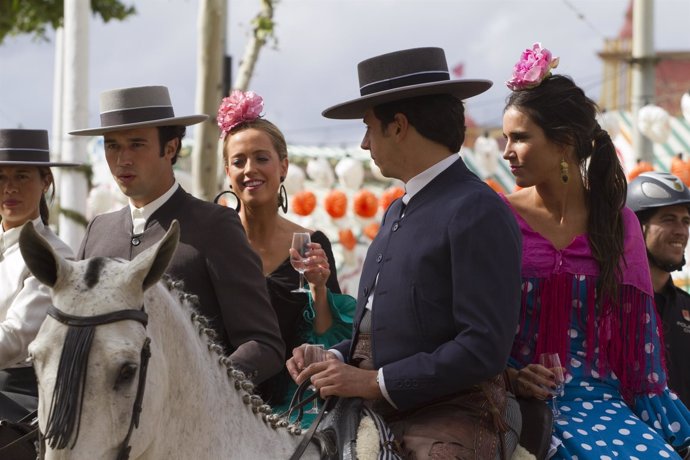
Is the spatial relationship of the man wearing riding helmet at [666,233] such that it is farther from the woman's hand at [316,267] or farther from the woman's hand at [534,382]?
the woman's hand at [534,382]

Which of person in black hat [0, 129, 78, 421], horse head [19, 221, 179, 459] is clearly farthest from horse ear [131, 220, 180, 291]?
person in black hat [0, 129, 78, 421]

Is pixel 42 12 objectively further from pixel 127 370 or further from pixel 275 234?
pixel 127 370

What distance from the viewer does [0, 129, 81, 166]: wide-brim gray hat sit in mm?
5387

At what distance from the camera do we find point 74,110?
980cm

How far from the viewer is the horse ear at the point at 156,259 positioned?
279 cm

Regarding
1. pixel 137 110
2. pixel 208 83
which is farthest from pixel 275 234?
pixel 208 83

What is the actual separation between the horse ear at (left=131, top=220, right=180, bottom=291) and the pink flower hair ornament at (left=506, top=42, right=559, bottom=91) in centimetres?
185

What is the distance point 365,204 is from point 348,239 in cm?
60

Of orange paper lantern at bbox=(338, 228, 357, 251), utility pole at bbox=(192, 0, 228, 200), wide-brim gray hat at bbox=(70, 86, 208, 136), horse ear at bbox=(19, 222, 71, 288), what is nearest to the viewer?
horse ear at bbox=(19, 222, 71, 288)

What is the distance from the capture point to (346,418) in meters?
3.32

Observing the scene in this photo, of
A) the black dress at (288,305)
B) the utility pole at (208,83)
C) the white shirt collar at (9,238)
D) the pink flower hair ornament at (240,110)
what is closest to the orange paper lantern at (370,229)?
the utility pole at (208,83)

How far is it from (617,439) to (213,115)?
7.40 meters

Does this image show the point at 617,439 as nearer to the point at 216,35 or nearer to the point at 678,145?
the point at 216,35

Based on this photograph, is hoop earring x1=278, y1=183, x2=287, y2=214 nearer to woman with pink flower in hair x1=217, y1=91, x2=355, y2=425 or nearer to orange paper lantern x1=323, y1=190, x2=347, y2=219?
woman with pink flower in hair x1=217, y1=91, x2=355, y2=425
